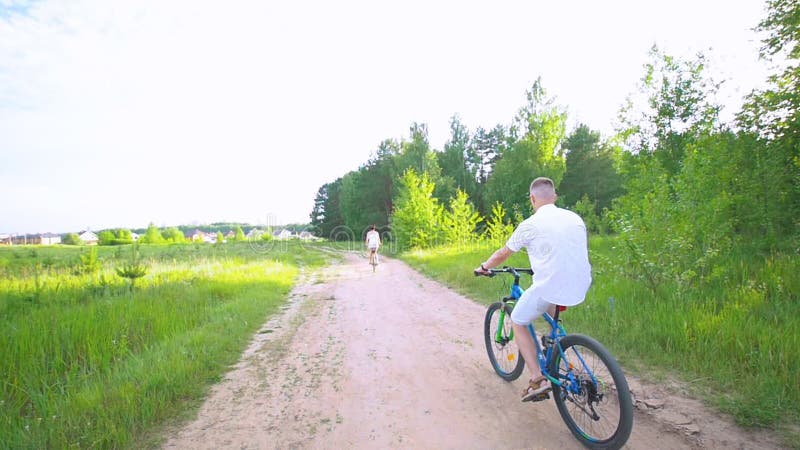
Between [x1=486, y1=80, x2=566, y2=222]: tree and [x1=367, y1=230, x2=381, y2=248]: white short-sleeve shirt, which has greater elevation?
[x1=486, y1=80, x2=566, y2=222]: tree

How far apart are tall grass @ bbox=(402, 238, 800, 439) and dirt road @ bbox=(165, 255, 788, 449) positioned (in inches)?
18.5

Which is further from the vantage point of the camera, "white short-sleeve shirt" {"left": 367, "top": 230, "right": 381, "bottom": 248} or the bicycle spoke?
"white short-sleeve shirt" {"left": 367, "top": 230, "right": 381, "bottom": 248}

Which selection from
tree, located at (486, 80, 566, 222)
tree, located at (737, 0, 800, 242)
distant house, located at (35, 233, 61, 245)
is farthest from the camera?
distant house, located at (35, 233, 61, 245)

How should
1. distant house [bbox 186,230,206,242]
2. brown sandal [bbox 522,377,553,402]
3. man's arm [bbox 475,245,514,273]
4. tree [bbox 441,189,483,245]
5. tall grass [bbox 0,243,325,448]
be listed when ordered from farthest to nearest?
distant house [bbox 186,230,206,242] → tree [bbox 441,189,483,245] → man's arm [bbox 475,245,514,273] → tall grass [bbox 0,243,325,448] → brown sandal [bbox 522,377,553,402]

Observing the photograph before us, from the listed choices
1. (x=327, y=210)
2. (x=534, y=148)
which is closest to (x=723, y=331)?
(x=534, y=148)

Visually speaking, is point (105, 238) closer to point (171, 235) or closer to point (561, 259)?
point (171, 235)

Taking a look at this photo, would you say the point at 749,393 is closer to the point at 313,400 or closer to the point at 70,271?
the point at 313,400

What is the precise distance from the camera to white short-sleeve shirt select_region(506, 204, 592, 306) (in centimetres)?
284

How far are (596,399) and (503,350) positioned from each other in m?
1.50

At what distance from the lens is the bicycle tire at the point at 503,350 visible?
389 cm

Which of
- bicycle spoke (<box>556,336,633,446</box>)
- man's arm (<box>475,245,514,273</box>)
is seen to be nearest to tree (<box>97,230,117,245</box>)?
man's arm (<box>475,245,514,273</box>)

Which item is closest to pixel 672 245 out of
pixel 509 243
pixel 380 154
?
pixel 509 243

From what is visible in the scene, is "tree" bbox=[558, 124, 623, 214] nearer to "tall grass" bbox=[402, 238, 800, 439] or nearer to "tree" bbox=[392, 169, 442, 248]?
Answer: "tree" bbox=[392, 169, 442, 248]

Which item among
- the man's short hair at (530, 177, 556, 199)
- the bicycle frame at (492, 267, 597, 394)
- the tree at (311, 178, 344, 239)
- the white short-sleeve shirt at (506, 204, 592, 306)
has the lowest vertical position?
the bicycle frame at (492, 267, 597, 394)
